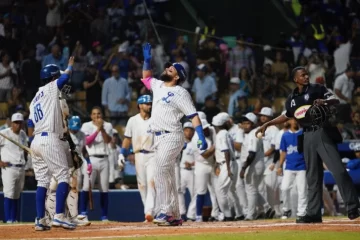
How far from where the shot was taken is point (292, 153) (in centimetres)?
1523

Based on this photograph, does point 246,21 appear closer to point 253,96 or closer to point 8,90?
point 253,96

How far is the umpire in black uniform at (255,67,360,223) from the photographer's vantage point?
1100 cm

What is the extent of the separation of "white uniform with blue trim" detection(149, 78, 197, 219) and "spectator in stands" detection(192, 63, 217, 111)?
29.0ft

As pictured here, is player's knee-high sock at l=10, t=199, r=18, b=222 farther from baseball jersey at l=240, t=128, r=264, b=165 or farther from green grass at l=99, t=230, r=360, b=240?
green grass at l=99, t=230, r=360, b=240

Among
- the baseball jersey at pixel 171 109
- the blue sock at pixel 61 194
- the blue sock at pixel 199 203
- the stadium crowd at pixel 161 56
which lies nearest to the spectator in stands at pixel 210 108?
the stadium crowd at pixel 161 56

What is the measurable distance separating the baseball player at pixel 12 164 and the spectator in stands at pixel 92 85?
3.23 metres

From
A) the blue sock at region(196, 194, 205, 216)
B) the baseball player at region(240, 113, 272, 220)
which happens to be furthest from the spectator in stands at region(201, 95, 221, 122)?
the blue sock at region(196, 194, 205, 216)

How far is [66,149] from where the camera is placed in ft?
36.9

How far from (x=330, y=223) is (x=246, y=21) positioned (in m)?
10.4

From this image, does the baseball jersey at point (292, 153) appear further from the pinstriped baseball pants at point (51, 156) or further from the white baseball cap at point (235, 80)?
the pinstriped baseball pants at point (51, 156)

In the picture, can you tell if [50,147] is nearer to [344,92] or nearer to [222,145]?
[222,145]

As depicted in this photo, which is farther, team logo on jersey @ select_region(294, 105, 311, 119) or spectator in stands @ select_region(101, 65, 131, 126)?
spectator in stands @ select_region(101, 65, 131, 126)

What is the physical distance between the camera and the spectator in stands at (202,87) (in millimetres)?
20234

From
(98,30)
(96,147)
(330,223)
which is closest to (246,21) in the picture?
(98,30)
